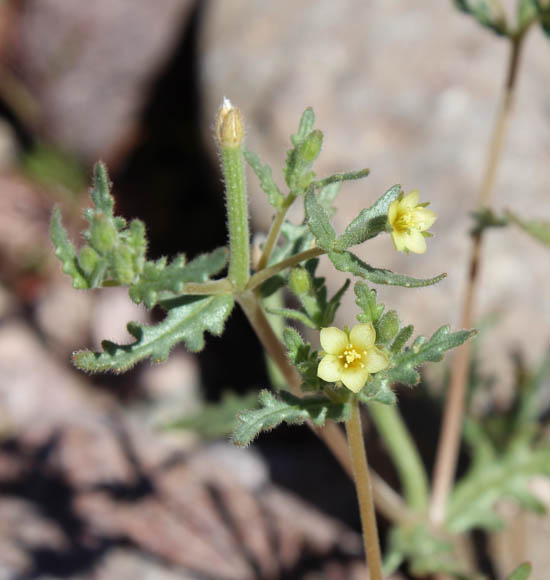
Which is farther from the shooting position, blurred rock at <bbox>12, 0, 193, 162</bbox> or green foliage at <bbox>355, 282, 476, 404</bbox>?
blurred rock at <bbox>12, 0, 193, 162</bbox>

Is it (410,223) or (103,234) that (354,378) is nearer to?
(410,223)

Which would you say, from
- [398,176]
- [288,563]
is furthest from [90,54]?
[288,563]

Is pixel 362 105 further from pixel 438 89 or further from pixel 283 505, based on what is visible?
pixel 283 505

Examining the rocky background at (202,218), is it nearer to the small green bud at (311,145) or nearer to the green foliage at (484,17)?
the green foliage at (484,17)

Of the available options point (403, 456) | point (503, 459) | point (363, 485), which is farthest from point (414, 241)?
point (503, 459)

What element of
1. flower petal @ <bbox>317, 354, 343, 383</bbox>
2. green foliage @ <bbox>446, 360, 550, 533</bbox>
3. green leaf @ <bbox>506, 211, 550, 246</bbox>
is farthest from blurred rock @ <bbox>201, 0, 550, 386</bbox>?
flower petal @ <bbox>317, 354, 343, 383</bbox>

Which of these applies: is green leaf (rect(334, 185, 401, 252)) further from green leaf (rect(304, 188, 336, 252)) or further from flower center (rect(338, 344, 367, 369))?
flower center (rect(338, 344, 367, 369))
